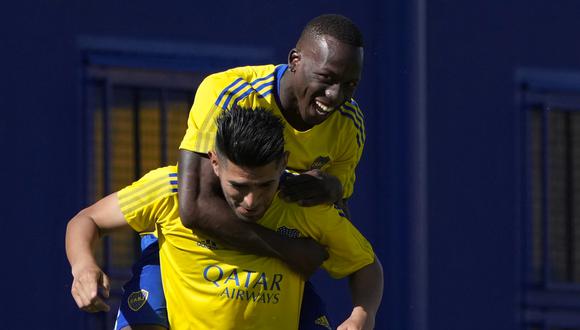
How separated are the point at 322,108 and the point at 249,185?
1.29 ft

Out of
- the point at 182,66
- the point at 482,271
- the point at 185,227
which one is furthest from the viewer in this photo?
the point at 482,271

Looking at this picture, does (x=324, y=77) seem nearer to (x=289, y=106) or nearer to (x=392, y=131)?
(x=289, y=106)

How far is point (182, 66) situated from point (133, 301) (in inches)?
124

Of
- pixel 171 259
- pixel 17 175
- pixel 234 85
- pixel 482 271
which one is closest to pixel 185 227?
pixel 171 259

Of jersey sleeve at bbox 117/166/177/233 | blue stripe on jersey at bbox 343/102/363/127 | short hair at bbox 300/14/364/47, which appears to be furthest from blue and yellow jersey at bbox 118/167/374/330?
short hair at bbox 300/14/364/47

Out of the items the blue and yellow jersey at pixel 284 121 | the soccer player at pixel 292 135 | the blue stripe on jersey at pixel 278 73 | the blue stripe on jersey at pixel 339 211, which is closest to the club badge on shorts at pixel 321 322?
the soccer player at pixel 292 135

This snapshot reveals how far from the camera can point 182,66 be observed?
8797 millimetres

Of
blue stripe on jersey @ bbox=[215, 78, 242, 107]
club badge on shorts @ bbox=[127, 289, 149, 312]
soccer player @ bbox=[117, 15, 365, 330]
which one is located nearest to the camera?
soccer player @ bbox=[117, 15, 365, 330]

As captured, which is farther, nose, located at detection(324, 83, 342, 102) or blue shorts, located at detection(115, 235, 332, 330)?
blue shorts, located at detection(115, 235, 332, 330)

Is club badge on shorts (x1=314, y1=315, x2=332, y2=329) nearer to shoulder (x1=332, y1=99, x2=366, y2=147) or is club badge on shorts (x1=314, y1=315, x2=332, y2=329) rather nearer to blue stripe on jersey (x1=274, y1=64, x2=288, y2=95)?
shoulder (x1=332, y1=99, x2=366, y2=147)

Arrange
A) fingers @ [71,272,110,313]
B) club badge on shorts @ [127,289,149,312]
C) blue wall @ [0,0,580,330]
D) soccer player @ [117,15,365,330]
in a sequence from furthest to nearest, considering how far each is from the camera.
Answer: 1. blue wall @ [0,0,580,330]
2. club badge on shorts @ [127,289,149,312]
3. soccer player @ [117,15,365,330]
4. fingers @ [71,272,110,313]

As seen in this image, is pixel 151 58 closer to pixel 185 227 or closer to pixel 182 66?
pixel 182 66

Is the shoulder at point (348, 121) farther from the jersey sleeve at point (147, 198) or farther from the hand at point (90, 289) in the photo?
the hand at point (90, 289)

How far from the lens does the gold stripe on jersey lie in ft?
18.7
